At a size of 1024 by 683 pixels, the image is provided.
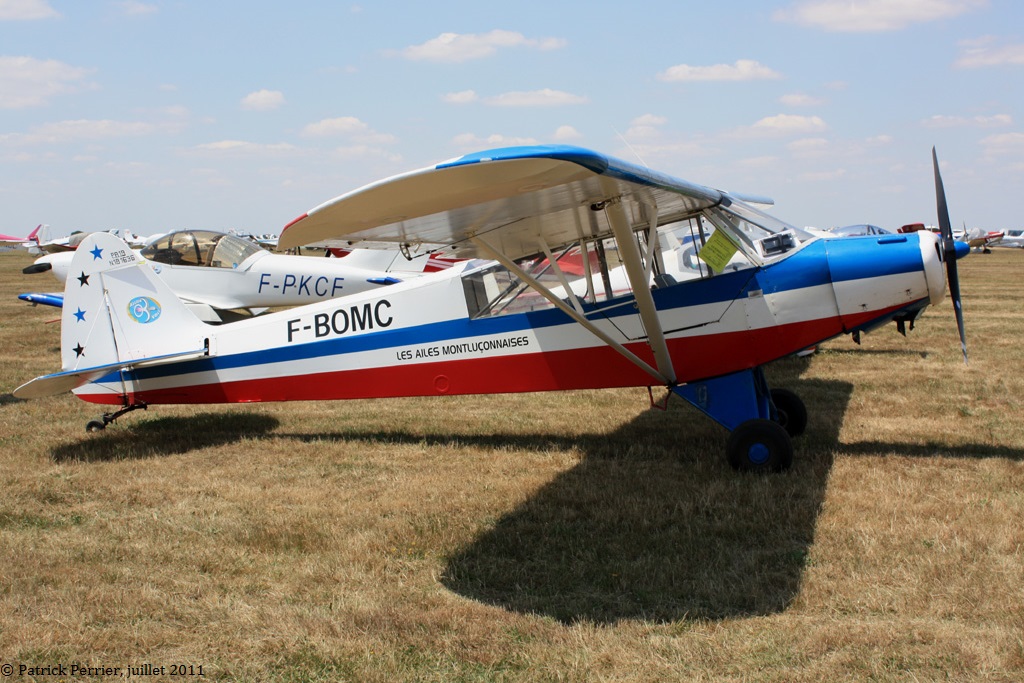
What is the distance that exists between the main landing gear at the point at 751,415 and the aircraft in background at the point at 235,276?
7219mm

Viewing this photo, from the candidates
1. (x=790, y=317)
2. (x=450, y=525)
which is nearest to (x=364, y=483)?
(x=450, y=525)

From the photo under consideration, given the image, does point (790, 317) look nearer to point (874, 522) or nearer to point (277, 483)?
point (874, 522)

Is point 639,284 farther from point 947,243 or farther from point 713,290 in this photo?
point 947,243

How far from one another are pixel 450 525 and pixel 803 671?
7.54ft

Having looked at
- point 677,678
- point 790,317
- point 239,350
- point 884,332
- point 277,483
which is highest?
point 239,350

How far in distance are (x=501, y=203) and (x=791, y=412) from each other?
11.9 feet

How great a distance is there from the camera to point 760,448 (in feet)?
18.7

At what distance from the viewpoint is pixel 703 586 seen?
3920mm

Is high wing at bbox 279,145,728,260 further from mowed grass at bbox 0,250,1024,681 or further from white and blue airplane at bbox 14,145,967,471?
mowed grass at bbox 0,250,1024,681

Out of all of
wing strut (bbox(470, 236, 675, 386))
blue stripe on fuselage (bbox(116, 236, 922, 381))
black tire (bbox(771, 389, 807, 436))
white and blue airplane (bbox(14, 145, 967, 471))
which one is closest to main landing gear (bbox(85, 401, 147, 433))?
white and blue airplane (bbox(14, 145, 967, 471))

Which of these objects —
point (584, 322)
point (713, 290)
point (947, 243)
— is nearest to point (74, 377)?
point (584, 322)

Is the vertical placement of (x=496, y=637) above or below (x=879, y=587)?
above

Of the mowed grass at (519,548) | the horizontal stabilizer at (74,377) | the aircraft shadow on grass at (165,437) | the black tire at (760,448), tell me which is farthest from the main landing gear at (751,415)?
the horizontal stabilizer at (74,377)

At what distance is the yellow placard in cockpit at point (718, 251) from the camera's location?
238 inches
